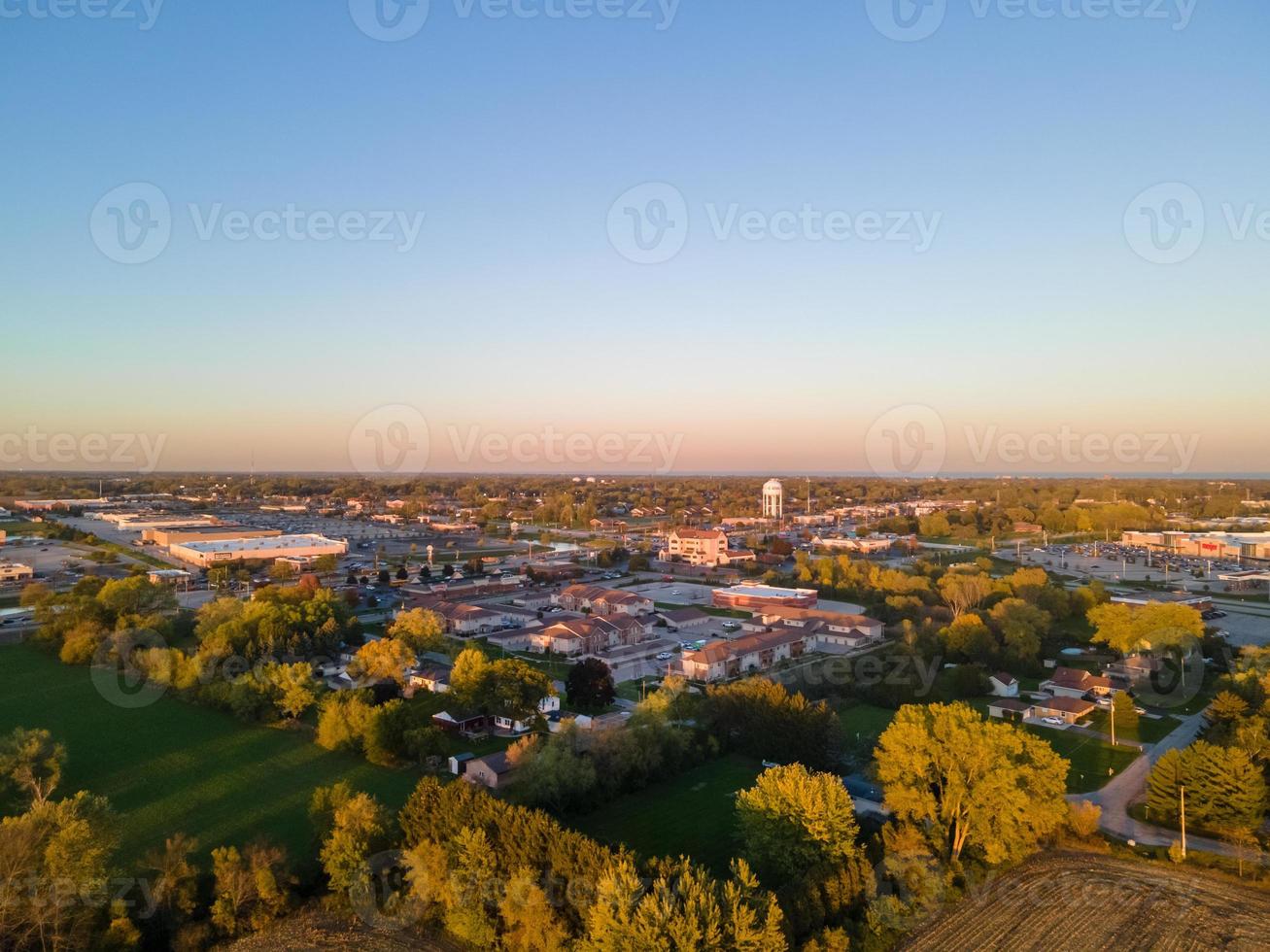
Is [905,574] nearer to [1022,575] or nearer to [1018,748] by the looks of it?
[1022,575]

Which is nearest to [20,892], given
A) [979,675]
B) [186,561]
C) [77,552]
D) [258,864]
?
[258,864]

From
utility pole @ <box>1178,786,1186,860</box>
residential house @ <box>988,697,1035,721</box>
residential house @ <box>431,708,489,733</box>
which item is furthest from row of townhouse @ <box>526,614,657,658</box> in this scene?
utility pole @ <box>1178,786,1186,860</box>

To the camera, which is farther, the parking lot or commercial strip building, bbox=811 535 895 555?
commercial strip building, bbox=811 535 895 555

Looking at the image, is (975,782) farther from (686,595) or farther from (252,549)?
(252,549)

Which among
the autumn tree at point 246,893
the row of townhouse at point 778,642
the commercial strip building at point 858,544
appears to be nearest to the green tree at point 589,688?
the row of townhouse at point 778,642

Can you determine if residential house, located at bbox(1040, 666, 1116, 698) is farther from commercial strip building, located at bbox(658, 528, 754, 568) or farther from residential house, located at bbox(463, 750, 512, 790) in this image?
commercial strip building, located at bbox(658, 528, 754, 568)

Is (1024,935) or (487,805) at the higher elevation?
(487,805)
